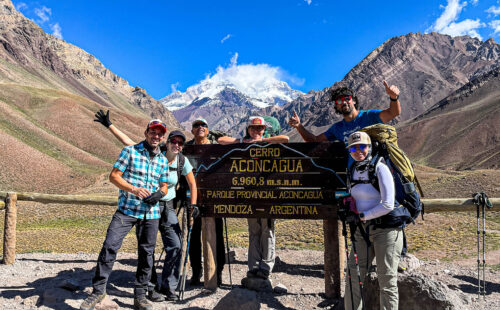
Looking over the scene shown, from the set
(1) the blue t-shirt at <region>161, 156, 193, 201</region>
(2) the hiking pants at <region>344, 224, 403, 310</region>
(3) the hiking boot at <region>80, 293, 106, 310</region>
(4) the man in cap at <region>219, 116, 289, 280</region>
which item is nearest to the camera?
(2) the hiking pants at <region>344, 224, 403, 310</region>

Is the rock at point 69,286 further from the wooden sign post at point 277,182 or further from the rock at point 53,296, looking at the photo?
the wooden sign post at point 277,182

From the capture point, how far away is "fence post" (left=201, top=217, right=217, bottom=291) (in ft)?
20.6

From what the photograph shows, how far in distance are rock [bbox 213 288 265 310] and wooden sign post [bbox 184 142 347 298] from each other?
1260 mm

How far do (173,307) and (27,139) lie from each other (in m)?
58.3

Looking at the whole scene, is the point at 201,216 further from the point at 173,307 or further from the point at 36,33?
the point at 36,33

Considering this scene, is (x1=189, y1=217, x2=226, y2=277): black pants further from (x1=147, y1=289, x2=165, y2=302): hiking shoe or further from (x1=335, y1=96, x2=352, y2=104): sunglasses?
(x1=335, y1=96, x2=352, y2=104): sunglasses

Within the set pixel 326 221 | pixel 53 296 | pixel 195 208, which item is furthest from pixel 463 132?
pixel 53 296

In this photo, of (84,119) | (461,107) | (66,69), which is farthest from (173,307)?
(66,69)

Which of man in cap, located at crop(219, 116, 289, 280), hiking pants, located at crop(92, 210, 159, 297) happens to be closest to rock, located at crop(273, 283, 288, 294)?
man in cap, located at crop(219, 116, 289, 280)

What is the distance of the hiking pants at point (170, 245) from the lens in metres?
5.63

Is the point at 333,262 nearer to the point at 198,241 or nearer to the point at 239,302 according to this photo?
the point at 239,302

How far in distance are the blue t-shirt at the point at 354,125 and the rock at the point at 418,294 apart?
6.98 feet

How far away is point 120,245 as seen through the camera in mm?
4934

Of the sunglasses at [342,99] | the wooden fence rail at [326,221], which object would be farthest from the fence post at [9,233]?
the sunglasses at [342,99]
